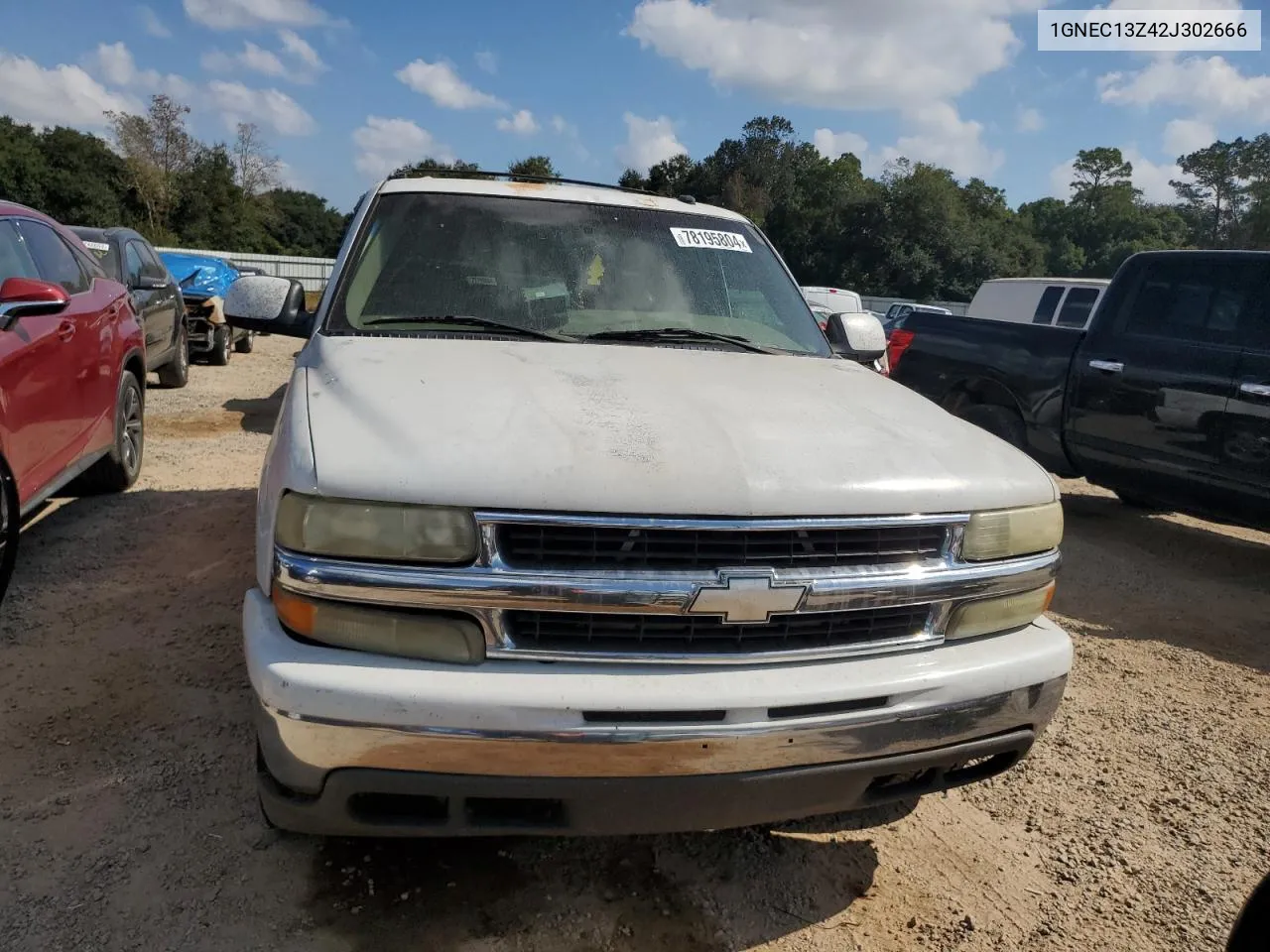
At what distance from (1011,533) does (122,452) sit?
5.32 metres

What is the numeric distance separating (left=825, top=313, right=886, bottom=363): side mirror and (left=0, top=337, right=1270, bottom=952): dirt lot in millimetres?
1661

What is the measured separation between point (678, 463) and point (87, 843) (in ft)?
6.33

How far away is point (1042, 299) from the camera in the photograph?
11.8 meters

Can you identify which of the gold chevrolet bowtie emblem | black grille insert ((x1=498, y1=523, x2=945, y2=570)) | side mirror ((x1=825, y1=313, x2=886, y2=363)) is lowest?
the gold chevrolet bowtie emblem

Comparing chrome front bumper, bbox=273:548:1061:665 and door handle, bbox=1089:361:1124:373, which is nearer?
chrome front bumper, bbox=273:548:1061:665

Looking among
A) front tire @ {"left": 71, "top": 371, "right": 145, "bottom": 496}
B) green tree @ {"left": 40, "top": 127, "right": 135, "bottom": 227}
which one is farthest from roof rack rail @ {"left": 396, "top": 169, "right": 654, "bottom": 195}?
green tree @ {"left": 40, "top": 127, "right": 135, "bottom": 227}

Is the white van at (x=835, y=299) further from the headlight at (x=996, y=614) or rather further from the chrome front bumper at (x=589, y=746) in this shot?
the chrome front bumper at (x=589, y=746)

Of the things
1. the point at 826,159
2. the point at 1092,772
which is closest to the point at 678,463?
the point at 1092,772

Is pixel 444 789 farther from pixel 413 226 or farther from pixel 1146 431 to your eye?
pixel 1146 431

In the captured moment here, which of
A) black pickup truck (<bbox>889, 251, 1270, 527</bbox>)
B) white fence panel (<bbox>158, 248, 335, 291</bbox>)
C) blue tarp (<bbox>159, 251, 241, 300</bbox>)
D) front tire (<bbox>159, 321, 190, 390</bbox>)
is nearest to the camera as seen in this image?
black pickup truck (<bbox>889, 251, 1270, 527</bbox>)

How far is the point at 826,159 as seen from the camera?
83.9 meters

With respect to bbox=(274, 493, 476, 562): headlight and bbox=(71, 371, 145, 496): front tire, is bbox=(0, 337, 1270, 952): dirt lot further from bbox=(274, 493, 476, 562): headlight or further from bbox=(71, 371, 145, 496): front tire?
bbox=(71, 371, 145, 496): front tire

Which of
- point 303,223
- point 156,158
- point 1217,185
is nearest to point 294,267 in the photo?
point 156,158

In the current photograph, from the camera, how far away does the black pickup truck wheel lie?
6586mm
